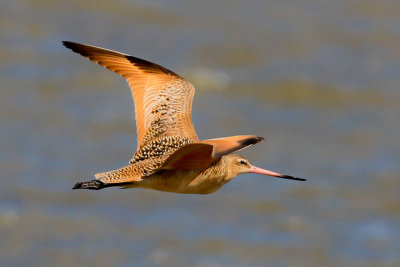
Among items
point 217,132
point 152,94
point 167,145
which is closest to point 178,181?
point 167,145

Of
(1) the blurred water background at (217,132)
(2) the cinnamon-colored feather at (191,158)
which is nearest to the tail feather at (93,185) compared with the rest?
(2) the cinnamon-colored feather at (191,158)

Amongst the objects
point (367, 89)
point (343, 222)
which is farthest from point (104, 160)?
point (367, 89)

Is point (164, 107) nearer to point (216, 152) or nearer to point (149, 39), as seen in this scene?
point (216, 152)

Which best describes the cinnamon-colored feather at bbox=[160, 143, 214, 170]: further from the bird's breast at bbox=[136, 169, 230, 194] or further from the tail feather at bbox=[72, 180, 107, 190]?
the tail feather at bbox=[72, 180, 107, 190]

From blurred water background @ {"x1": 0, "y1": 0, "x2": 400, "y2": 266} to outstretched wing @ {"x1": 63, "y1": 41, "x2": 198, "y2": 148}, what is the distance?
145 inches

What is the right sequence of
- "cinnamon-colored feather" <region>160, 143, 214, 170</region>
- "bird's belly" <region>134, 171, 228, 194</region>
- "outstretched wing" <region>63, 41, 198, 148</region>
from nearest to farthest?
"cinnamon-colored feather" <region>160, 143, 214, 170</region>, "bird's belly" <region>134, 171, 228, 194</region>, "outstretched wing" <region>63, 41, 198, 148</region>

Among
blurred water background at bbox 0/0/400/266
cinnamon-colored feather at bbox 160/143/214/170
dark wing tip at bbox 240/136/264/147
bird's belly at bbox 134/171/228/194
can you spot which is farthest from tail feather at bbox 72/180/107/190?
blurred water background at bbox 0/0/400/266

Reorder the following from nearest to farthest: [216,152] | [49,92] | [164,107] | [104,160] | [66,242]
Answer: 1. [216,152]
2. [164,107]
3. [66,242]
4. [104,160]
5. [49,92]

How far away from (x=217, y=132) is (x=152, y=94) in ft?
15.9

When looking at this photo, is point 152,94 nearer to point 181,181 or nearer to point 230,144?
point 181,181

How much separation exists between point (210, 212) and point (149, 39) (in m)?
3.15

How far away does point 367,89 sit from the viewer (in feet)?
44.3

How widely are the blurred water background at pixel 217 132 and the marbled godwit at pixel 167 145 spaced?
3.71 meters

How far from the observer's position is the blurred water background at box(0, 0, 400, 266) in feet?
36.6
